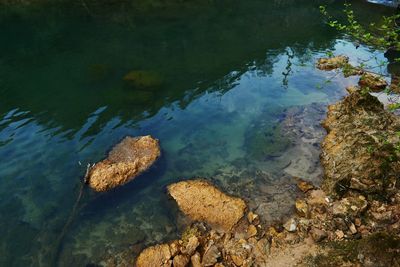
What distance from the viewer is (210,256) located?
14.8 meters

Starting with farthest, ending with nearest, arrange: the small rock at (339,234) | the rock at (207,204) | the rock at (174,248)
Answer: the rock at (207,204) → the rock at (174,248) → the small rock at (339,234)

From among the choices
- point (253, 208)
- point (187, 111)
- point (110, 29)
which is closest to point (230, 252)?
point (253, 208)

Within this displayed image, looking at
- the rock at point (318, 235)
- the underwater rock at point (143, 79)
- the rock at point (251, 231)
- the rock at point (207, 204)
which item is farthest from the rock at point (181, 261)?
the underwater rock at point (143, 79)

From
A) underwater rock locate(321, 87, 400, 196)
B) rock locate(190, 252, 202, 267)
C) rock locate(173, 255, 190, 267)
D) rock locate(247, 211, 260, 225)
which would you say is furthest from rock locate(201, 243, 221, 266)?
underwater rock locate(321, 87, 400, 196)

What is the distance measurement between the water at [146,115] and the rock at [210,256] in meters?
2.26

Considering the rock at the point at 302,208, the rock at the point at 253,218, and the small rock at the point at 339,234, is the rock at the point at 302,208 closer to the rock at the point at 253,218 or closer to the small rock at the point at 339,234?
the small rock at the point at 339,234

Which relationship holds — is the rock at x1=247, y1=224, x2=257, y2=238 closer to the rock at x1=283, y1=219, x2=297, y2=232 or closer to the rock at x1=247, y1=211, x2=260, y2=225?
the rock at x1=247, y1=211, x2=260, y2=225

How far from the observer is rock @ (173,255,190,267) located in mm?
14656

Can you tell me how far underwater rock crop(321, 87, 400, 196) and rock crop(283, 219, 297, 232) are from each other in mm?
3292

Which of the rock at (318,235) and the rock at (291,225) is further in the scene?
the rock at (291,225)

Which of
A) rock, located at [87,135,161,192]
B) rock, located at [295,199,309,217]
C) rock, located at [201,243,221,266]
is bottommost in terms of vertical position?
rock, located at [295,199,309,217]

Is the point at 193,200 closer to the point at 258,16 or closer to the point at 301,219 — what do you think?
the point at 301,219

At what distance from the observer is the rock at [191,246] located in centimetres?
1510

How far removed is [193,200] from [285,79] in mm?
18973
